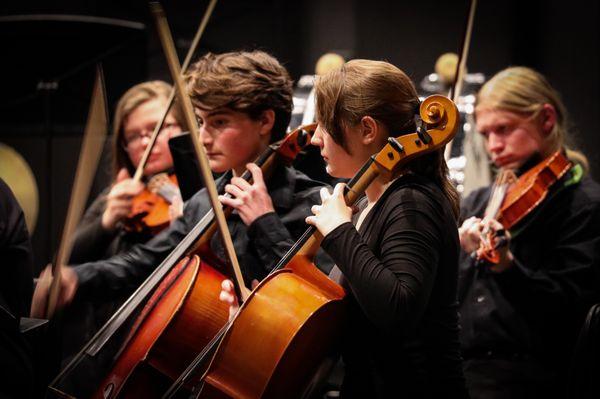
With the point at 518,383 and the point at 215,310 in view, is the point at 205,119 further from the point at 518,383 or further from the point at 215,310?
the point at 518,383

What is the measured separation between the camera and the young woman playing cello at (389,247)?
4.19 ft

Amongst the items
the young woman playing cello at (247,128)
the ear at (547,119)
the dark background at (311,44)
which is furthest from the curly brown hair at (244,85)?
the dark background at (311,44)

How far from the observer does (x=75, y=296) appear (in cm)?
206

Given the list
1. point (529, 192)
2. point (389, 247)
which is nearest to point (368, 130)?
point (389, 247)

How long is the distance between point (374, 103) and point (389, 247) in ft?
0.87

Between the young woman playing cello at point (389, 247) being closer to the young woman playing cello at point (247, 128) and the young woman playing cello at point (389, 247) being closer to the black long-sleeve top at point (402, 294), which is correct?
the black long-sleeve top at point (402, 294)

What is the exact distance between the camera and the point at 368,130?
141 cm

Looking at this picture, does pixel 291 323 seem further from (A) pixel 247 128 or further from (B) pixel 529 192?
(B) pixel 529 192

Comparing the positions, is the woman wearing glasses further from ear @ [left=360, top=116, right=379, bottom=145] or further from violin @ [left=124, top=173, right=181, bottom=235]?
ear @ [left=360, top=116, right=379, bottom=145]

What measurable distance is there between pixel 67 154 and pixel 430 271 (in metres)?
2.75

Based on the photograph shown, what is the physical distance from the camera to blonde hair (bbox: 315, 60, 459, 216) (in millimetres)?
1396

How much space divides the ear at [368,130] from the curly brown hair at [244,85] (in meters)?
0.49

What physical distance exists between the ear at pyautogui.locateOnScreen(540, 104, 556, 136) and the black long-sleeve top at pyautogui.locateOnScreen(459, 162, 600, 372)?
0.16m

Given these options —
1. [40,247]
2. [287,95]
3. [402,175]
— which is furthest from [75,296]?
[40,247]
